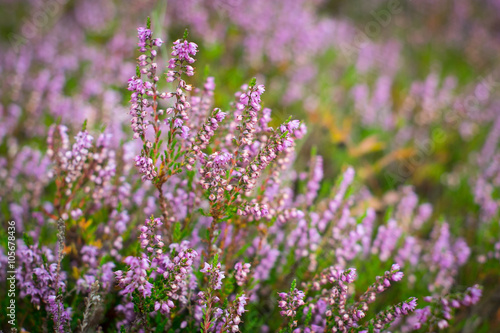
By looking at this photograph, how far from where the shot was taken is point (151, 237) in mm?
1821

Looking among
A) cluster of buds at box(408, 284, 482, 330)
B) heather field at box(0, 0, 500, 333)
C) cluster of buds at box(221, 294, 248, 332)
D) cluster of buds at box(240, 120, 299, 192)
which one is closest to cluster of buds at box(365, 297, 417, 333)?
heather field at box(0, 0, 500, 333)

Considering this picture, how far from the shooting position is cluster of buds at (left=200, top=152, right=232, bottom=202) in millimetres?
1849

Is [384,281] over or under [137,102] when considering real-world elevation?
under

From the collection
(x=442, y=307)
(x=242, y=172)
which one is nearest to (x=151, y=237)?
(x=242, y=172)

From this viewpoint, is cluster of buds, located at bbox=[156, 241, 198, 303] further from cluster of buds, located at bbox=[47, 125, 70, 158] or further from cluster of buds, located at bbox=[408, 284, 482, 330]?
cluster of buds, located at bbox=[408, 284, 482, 330]

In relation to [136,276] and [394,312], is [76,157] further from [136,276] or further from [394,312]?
[394,312]

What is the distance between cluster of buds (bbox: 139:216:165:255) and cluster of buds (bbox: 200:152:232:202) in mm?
297

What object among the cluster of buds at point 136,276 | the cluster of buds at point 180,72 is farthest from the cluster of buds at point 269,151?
the cluster of buds at point 136,276

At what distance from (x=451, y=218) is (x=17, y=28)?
6617 millimetres

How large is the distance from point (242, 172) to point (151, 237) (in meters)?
0.55

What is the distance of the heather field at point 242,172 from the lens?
1938 millimetres

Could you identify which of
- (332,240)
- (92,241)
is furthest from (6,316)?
(332,240)

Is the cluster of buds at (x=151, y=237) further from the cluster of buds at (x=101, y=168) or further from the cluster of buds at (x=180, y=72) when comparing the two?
the cluster of buds at (x=101, y=168)

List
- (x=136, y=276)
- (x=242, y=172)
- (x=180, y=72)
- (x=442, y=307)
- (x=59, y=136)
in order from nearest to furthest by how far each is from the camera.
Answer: (x=136, y=276)
(x=180, y=72)
(x=242, y=172)
(x=442, y=307)
(x=59, y=136)
